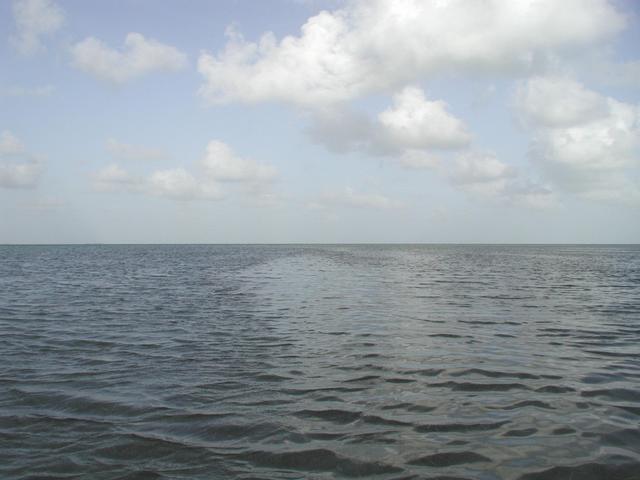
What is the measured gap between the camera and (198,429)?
7.57 m

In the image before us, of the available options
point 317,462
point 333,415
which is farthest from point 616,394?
point 317,462

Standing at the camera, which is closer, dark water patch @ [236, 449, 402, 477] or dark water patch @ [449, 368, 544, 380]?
dark water patch @ [236, 449, 402, 477]

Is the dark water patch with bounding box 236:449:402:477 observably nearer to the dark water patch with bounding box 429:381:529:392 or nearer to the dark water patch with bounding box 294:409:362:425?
the dark water patch with bounding box 294:409:362:425

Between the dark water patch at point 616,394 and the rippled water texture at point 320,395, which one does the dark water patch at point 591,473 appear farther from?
the dark water patch at point 616,394

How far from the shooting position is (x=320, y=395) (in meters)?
9.38

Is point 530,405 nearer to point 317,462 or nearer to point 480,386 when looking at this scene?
point 480,386

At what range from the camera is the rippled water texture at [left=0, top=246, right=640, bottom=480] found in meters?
6.47

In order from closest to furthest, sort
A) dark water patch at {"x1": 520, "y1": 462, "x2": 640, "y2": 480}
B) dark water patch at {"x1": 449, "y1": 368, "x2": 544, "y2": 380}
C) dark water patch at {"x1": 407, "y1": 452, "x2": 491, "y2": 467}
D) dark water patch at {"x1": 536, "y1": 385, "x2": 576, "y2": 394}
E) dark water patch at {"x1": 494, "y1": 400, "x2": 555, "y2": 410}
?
dark water patch at {"x1": 520, "y1": 462, "x2": 640, "y2": 480}, dark water patch at {"x1": 407, "y1": 452, "x2": 491, "y2": 467}, dark water patch at {"x1": 494, "y1": 400, "x2": 555, "y2": 410}, dark water patch at {"x1": 536, "y1": 385, "x2": 576, "y2": 394}, dark water patch at {"x1": 449, "y1": 368, "x2": 544, "y2": 380}

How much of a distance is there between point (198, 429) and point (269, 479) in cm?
207

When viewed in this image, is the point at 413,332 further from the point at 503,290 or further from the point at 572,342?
the point at 503,290

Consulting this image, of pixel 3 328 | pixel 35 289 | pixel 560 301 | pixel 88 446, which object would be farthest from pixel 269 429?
pixel 35 289

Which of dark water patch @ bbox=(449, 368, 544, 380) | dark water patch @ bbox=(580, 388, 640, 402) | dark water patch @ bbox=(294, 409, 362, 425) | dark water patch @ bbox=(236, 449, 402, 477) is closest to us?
dark water patch @ bbox=(236, 449, 402, 477)

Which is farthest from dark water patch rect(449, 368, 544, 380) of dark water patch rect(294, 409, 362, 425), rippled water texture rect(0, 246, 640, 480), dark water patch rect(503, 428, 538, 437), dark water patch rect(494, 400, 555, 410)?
dark water patch rect(294, 409, 362, 425)

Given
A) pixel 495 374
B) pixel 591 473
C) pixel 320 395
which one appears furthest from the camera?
pixel 495 374
